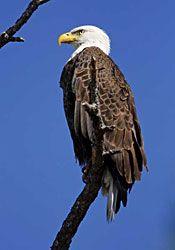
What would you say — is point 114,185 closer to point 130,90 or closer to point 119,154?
point 119,154

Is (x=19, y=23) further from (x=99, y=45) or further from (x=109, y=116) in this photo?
(x=99, y=45)

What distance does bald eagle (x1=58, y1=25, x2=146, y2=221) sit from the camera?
6336 mm

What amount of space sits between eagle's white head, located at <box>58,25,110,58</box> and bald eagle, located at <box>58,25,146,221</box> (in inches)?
13.2

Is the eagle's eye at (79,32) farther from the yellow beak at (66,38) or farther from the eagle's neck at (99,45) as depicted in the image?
the eagle's neck at (99,45)

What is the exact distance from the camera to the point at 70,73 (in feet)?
24.3

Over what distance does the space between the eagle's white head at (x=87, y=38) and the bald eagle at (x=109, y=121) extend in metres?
0.34

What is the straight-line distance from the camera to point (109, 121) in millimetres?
6809

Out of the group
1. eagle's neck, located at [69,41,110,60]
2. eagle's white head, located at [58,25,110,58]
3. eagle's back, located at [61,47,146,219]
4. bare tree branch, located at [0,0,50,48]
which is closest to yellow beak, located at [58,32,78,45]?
eagle's white head, located at [58,25,110,58]

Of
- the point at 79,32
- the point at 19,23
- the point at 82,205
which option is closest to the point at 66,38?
the point at 79,32

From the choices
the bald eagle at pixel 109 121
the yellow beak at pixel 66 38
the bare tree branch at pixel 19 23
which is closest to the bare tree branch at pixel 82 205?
the bare tree branch at pixel 19 23

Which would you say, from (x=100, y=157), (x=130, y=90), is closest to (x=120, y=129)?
(x=130, y=90)

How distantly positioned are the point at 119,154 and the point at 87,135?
0.57m

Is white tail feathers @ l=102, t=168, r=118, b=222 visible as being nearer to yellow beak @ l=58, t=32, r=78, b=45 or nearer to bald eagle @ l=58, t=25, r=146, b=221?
bald eagle @ l=58, t=25, r=146, b=221

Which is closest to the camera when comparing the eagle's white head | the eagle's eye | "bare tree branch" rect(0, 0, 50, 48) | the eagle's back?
"bare tree branch" rect(0, 0, 50, 48)
